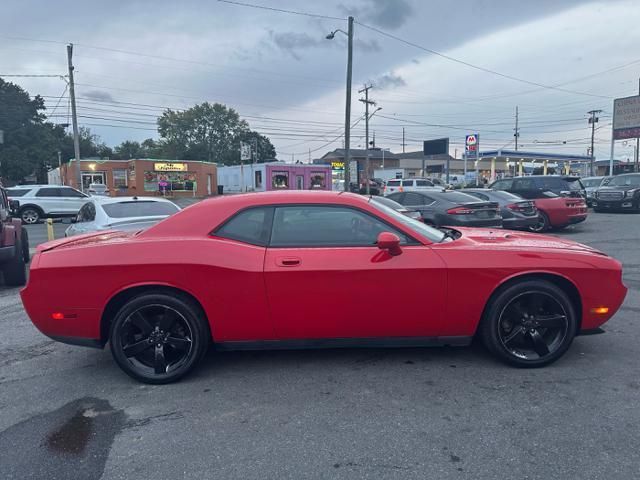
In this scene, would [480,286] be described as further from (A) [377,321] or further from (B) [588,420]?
(B) [588,420]

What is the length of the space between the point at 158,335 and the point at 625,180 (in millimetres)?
21030

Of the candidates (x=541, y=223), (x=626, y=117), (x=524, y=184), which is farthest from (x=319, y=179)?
(x=541, y=223)

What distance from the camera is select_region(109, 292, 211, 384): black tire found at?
3443 mm

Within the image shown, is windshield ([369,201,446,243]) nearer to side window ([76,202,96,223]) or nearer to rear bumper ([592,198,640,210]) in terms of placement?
side window ([76,202,96,223])

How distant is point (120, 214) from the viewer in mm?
7875

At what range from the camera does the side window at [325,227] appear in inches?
141

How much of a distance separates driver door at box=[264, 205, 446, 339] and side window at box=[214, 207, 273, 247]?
0.08 meters

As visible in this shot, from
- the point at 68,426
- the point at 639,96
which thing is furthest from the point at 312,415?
the point at 639,96

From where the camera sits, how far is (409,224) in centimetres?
385

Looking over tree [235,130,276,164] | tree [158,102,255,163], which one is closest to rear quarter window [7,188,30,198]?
tree [158,102,255,163]

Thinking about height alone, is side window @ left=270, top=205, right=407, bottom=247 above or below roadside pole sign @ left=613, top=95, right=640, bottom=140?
below

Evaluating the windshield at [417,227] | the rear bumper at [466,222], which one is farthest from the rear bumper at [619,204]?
the windshield at [417,227]

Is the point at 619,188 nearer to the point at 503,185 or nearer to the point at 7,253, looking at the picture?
the point at 503,185

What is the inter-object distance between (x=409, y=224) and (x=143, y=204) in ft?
19.6
